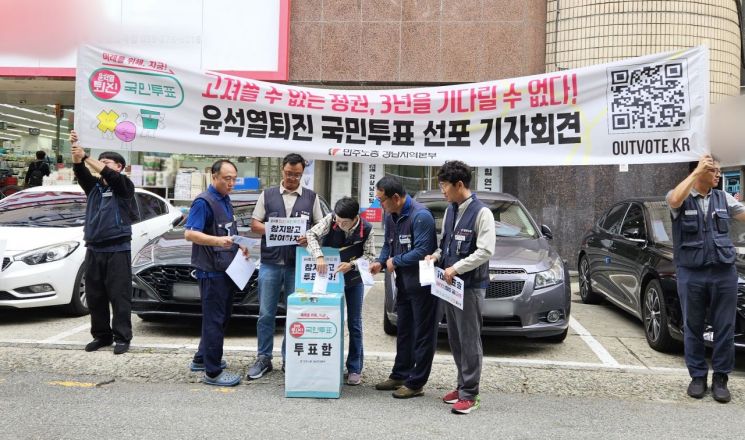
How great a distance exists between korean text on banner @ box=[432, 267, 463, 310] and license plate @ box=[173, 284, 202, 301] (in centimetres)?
279

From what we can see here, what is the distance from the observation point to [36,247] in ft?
23.2

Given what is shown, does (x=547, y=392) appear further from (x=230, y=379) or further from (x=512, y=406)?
(x=230, y=379)

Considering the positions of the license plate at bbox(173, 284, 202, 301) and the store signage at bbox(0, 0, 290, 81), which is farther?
the store signage at bbox(0, 0, 290, 81)

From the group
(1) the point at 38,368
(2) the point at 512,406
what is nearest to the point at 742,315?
(2) the point at 512,406

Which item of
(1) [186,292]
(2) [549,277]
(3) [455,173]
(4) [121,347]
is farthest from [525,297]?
(4) [121,347]

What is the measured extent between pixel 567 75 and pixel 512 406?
3.14 m

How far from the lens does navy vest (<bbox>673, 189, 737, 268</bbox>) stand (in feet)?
16.3

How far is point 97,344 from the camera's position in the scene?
19.7 ft

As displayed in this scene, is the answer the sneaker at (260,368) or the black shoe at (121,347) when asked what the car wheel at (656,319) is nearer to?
the sneaker at (260,368)

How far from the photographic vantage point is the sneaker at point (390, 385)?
507cm

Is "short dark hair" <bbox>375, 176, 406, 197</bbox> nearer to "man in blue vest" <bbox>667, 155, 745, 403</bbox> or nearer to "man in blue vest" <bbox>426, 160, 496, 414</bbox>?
"man in blue vest" <bbox>426, 160, 496, 414</bbox>

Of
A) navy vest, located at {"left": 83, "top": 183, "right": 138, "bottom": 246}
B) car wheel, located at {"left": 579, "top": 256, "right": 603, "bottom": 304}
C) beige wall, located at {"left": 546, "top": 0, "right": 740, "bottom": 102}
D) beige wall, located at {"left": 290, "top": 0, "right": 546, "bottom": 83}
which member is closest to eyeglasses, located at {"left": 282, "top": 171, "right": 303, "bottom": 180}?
navy vest, located at {"left": 83, "top": 183, "right": 138, "bottom": 246}

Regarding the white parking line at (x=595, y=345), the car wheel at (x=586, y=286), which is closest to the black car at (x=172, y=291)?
the white parking line at (x=595, y=345)

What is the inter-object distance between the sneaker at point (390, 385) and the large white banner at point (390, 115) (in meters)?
2.13
